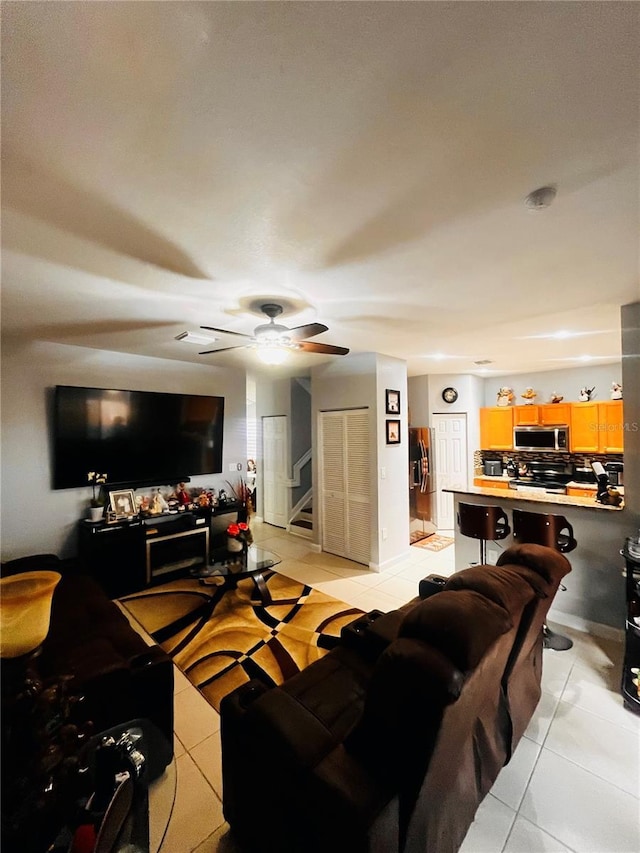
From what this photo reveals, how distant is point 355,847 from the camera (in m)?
0.94

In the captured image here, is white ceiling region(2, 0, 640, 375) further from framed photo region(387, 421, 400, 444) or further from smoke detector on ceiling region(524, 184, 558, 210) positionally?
framed photo region(387, 421, 400, 444)

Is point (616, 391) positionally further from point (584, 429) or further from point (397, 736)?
point (397, 736)

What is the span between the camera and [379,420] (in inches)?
167

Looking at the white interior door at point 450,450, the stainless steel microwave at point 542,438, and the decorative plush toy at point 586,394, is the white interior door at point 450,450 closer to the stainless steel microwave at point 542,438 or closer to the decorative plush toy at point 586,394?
the stainless steel microwave at point 542,438

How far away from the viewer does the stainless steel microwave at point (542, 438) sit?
5309 millimetres

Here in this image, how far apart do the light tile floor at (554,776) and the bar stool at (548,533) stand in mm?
95

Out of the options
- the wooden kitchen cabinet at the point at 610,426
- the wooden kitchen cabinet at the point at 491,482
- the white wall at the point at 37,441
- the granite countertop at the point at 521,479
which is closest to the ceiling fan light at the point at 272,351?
the white wall at the point at 37,441

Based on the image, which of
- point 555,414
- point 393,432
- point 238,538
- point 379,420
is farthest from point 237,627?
point 555,414

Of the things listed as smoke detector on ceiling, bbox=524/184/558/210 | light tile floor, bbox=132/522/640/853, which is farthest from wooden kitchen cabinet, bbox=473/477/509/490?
smoke detector on ceiling, bbox=524/184/558/210

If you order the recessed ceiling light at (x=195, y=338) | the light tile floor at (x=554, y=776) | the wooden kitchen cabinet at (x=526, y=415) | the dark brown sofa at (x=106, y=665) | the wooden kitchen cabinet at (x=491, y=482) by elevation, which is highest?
the recessed ceiling light at (x=195, y=338)

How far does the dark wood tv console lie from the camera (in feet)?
11.7

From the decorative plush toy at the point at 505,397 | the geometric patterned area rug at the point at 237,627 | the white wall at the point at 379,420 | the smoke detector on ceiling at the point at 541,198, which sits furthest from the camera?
the decorative plush toy at the point at 505,397

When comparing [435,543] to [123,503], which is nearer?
[123,503]

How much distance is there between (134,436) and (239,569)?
A: 207 centimetres
